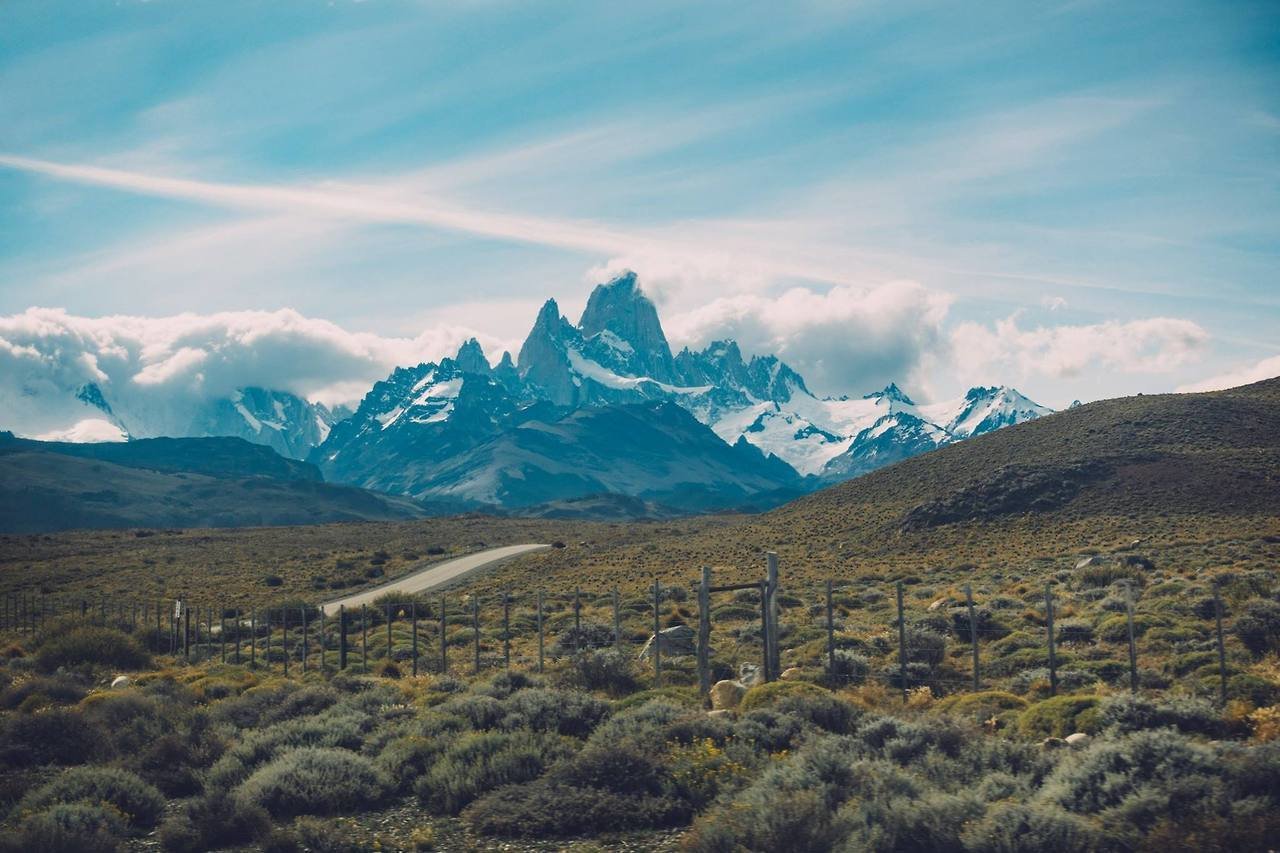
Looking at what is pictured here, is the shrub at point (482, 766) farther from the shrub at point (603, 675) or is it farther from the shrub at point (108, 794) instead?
the shrub at point (603, 675)

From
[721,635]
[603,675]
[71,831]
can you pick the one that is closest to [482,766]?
[71,831]

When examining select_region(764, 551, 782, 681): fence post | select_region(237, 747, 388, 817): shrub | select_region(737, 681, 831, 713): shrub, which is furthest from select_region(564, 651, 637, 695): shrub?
select_region(237, 747, 388, 817): shrub

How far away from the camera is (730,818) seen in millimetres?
10844

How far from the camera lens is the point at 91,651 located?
3173 centimetres

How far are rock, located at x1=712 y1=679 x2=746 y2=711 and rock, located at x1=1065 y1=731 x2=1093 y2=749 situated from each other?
6.44m

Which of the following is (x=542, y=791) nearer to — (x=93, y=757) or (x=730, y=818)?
(x=730, y=818)

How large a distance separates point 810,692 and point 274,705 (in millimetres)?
10973

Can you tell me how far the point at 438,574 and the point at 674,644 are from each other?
42.5 meters

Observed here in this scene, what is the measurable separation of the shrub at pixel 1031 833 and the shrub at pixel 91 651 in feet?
95.7

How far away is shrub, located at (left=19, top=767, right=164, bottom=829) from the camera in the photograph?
43.7 ft

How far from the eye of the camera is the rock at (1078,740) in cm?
1299

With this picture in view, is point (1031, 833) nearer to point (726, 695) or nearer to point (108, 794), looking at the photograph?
point (726, 695)

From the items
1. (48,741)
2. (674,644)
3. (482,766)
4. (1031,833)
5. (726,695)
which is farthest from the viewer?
(674,644)

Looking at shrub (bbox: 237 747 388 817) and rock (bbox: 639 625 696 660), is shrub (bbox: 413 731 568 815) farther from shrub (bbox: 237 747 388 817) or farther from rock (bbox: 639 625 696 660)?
rock (bbox: 639 625 696 660)
